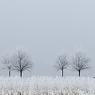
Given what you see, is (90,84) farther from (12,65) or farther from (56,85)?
(12,65)

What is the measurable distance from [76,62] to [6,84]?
22361mm

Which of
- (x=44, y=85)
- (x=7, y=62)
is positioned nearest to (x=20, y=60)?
(x=7, y=62)

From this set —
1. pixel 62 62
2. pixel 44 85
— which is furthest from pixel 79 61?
Result: pixel 44 85

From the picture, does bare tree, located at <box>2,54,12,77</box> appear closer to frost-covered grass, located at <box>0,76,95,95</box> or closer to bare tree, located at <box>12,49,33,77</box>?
bare tree, located at <box>12,49,33,77</box>

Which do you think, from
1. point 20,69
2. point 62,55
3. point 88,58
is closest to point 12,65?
point 20,69

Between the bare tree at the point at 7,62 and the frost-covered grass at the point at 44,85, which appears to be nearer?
the frost-covered grass at the point at 44,85

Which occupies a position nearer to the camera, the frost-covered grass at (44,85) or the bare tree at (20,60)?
the frost-covered grass at (44,85)

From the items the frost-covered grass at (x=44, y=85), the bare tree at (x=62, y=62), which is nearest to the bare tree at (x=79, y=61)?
the bare tree at (x=62, y=62)

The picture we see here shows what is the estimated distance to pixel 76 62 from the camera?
35.9 metres

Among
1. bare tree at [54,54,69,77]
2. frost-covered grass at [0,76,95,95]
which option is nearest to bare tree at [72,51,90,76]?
bare tree at [54,54,69,77]

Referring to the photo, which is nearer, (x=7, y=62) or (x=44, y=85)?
(x=44, y=85)

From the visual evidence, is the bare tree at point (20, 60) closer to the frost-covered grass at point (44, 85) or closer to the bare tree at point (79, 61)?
the bare tree at point (79, 61)

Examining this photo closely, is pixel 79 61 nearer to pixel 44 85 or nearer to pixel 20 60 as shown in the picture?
pixel 20 60

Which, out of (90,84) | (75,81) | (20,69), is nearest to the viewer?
(90,84)
